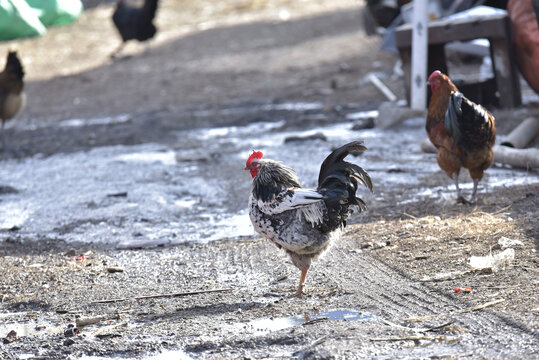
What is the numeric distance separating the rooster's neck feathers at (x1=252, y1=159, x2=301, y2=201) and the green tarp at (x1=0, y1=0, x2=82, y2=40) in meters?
6.79

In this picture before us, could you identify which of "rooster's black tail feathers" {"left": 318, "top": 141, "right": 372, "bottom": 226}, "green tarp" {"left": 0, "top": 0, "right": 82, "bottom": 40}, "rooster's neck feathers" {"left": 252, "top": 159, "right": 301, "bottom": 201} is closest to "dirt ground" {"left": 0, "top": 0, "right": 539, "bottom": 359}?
"rooster's black tail feathers" {"left": 318, "top": 141, "right": 372, "bottom": 226}

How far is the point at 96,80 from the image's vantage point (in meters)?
17.2

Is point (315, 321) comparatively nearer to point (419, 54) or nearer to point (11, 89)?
point (419, 54)

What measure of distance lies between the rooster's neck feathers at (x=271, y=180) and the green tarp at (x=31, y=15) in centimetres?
Result: 679

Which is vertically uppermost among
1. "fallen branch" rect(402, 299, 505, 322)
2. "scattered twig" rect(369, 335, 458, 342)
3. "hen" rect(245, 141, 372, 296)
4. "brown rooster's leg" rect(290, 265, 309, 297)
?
"hen" rect(245, 141, 372, 296)

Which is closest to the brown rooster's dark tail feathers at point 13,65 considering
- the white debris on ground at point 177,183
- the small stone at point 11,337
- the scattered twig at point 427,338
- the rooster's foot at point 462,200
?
the white debris on ground at point 177,183

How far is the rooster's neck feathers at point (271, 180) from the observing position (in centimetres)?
464

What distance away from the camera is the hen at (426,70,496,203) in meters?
6.10

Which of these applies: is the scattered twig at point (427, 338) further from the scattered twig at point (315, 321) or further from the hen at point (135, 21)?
the hen at point (135, 21)

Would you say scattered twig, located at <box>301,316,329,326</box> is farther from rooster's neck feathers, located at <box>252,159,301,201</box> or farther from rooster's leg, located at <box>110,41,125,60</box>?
rooster's leg, located at <box>110,41,125,60</box>

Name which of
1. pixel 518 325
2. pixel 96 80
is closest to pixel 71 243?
pixel 518 325

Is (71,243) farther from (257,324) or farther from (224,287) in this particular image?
(257,324)

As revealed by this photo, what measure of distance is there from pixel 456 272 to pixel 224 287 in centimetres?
157

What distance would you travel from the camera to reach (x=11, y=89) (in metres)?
11.6
